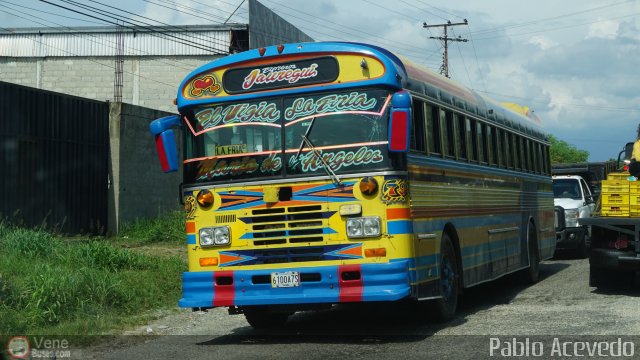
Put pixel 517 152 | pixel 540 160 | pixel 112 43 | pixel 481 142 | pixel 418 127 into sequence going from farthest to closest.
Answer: pixel 112 43, pixel 540 160, pixel 517 152, pixel 481 142, pixel 418 127

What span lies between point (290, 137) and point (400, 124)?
1271mm

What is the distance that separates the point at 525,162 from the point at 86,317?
8.89m

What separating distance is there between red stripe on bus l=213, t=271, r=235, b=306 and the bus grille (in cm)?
49

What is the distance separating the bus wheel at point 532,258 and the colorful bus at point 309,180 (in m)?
5.63

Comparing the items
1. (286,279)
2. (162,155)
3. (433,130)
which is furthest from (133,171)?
(286,279)

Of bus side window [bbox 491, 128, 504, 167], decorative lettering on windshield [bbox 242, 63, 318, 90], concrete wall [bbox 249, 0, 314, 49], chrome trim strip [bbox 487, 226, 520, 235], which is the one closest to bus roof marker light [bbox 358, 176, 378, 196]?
decorative lettering on windshield [bbox 242, 63, 318, 90]

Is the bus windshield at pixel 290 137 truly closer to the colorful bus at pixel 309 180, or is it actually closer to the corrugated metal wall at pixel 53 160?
the colorful bus at pixel 309 180

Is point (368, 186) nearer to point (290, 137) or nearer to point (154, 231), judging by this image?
point (290, 137)

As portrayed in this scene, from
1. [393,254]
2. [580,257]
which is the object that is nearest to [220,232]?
[393,254]

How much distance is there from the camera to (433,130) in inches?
429

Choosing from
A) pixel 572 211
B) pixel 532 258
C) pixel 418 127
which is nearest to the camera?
pixel 418 127

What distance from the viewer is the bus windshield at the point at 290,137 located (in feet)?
30.8

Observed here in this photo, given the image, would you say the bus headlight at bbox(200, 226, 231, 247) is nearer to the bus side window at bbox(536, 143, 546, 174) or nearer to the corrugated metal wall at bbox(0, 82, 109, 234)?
the corrugated metal wall at bbox(0, 82, 109, 234)

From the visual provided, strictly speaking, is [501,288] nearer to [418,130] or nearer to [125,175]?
[418,130]
